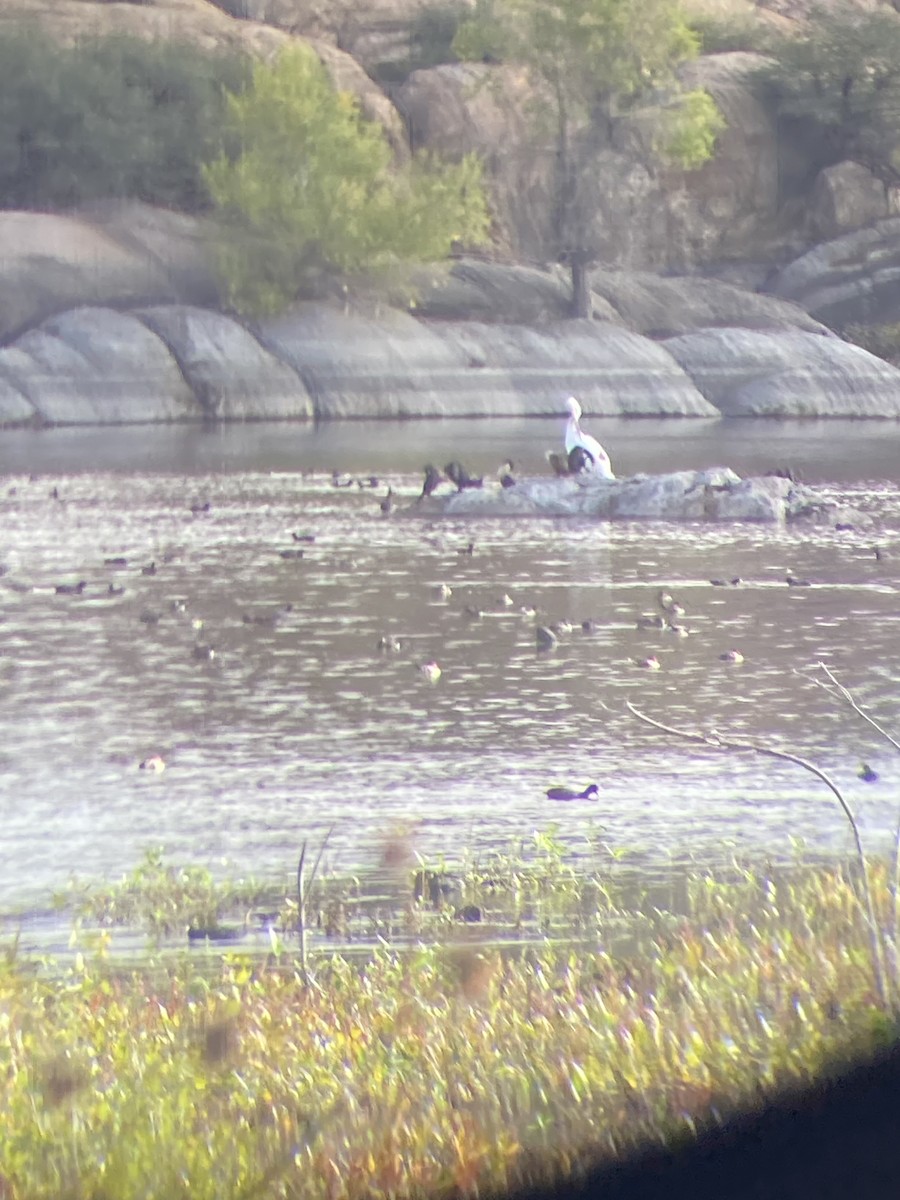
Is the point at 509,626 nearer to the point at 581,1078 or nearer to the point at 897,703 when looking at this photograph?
the point at 897,703

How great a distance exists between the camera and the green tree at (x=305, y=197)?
47.0 metres

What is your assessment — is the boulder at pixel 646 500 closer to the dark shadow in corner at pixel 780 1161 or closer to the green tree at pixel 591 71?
the dark shadow in corner at pixel 780 1161

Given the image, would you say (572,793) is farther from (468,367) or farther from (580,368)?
(580,368)

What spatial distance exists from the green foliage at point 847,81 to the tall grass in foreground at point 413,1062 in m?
46.6

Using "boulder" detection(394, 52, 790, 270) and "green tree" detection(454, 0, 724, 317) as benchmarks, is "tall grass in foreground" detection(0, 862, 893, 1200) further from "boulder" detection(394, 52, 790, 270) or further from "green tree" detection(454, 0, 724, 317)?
"boulder" detection(394, 52, 790, 270)

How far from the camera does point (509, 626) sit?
13.3 meters

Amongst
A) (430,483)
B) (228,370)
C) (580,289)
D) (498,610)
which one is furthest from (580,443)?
(580,289)

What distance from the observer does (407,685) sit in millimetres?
11258

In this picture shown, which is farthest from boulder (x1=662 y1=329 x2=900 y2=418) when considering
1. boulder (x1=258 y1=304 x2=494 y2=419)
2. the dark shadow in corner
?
the dark shadow in corner

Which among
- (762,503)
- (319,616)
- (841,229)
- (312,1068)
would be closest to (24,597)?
(319,616)

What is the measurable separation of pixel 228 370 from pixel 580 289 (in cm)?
951

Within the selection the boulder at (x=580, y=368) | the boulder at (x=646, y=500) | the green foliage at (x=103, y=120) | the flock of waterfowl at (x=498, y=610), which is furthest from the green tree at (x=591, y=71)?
the flock of waterfowl at (x=498, y=610)

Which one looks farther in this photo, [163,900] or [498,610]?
[498,610]

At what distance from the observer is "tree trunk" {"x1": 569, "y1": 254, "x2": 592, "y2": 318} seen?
48938mm
